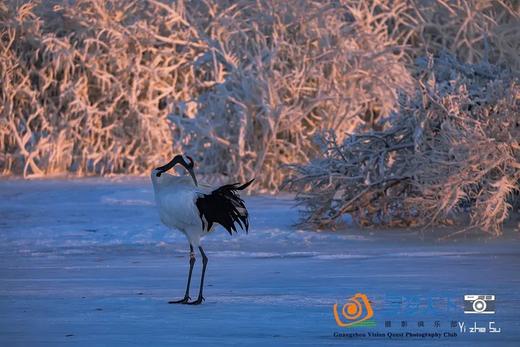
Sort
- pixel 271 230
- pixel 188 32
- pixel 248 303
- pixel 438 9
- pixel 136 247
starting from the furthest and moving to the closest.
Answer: pixel 438 9 < pixel 188 32 < pixel 271 230 < pixel 136 247 < pixel 248 303

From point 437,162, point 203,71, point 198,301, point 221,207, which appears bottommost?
point 198,301

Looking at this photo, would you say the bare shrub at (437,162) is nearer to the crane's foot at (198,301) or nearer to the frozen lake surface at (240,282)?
the frozen lake surface at (240,282)

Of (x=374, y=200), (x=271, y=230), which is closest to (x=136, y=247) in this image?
(x=271, y=230)

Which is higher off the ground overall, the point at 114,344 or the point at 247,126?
the point at 247,126

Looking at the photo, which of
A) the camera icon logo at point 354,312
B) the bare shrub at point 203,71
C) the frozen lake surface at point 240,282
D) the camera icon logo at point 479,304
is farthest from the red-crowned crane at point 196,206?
the bare shrub at point 203,71

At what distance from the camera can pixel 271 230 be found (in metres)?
13.6

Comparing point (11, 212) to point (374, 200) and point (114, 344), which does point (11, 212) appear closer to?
point (374, 200)

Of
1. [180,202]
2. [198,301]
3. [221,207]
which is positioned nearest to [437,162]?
[221,207]

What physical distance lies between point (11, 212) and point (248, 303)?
Result: 25.7ft

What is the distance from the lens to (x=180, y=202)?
9.17 meters

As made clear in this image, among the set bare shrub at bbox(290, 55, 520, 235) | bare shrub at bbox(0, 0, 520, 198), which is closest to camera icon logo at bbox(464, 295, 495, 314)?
bare shrub at bbox(290, 55, 520, 235)

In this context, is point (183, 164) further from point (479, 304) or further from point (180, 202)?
point (479, 304)

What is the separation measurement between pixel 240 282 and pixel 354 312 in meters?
1.92

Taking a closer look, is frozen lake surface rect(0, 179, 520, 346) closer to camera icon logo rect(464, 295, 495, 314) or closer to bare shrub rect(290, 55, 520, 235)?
camera icon logo rect(464, 295, 495, 314)
